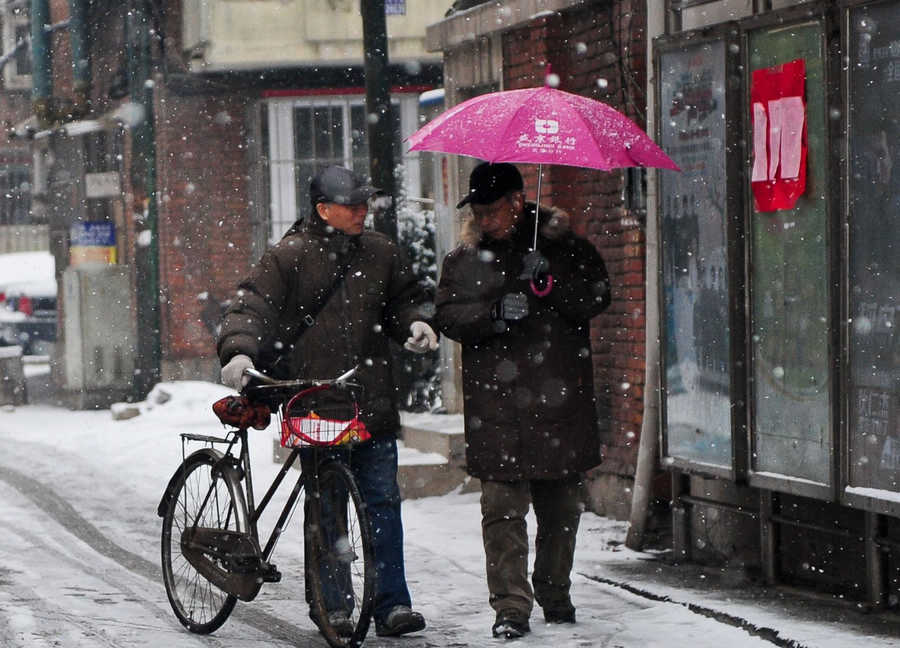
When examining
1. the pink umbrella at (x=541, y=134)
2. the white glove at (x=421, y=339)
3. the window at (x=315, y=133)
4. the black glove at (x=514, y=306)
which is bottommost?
the white glove at (x=421, y=339)

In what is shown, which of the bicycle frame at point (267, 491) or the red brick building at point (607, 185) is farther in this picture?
the red brick building at point (607, 185)

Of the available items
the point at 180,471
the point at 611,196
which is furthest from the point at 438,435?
→ the point at 180,471

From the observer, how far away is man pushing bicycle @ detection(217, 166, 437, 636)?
7.28 metres

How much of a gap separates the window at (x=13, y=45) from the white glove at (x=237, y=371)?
29.5 m

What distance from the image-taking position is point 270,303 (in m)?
7.30

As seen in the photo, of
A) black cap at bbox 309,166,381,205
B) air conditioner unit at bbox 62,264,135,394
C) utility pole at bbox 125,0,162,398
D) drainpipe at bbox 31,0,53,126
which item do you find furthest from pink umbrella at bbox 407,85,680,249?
drainpipe at bbox 31,0,53,126

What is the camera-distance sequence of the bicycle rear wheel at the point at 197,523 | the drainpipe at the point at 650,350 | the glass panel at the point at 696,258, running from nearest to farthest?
the bicycle rear wheel at the point at 197,523, the glass panel at the point at 696,258, the drainpipe at the point at 650,350

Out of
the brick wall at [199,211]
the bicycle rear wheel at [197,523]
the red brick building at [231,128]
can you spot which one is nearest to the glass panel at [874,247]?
the bicycle rear wheel at [197,523]

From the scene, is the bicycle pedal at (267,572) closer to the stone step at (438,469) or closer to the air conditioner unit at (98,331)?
the stone step at (438,469)

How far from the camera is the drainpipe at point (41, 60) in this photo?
21.7m

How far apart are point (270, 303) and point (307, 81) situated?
14.5m

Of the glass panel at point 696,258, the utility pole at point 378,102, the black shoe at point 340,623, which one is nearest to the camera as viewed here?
the black shoe at point 340,623

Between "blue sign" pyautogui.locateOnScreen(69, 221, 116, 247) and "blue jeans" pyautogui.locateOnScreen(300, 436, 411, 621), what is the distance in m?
13.7

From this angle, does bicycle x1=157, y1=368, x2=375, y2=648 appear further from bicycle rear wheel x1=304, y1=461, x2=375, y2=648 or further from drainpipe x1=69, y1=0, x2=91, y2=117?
drainpipe x1=69, y1=0, x2=91, y2=117
